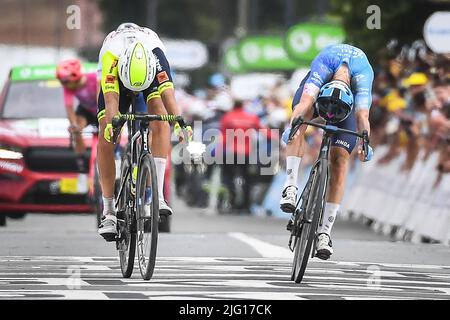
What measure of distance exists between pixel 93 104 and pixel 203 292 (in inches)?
277

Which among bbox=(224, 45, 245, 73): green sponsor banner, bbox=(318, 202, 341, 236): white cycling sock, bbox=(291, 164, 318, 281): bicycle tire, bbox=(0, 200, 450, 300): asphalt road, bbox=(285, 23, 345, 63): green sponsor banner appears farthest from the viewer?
bbox=(224, 45, 245, 73): green sponsor banner

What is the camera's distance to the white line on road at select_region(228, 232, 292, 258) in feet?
45.6

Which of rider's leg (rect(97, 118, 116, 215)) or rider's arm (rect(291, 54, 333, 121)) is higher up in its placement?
rider's arm (rect(291, 54, 333, 121))

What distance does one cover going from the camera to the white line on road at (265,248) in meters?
13.9

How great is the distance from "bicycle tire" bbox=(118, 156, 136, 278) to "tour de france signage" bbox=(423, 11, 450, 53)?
33.5 ft

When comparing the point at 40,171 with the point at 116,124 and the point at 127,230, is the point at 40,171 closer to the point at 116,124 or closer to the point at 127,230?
the point at 127,230

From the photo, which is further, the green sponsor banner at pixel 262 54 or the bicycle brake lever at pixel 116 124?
the green sponsor banner at pixel 262 54

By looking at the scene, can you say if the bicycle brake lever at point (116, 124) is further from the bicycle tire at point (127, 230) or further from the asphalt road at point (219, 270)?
the asphalt road at point (219, 270)

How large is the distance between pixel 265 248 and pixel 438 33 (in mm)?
7532

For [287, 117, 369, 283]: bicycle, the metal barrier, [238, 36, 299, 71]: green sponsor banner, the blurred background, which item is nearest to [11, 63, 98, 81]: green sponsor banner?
the blurred background

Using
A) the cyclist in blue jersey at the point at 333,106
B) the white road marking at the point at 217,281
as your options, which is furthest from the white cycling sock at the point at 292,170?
the white road marking at the point at 217,281

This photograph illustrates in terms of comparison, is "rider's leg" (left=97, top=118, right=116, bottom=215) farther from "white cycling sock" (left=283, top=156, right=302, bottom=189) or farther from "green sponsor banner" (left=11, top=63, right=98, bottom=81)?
"green sponsor banner" (left=11, top=63, right=98, bottom=81)

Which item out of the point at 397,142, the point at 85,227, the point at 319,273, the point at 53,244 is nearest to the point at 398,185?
the point at 397,142

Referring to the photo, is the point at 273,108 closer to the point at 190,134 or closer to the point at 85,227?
the point at 85,227
